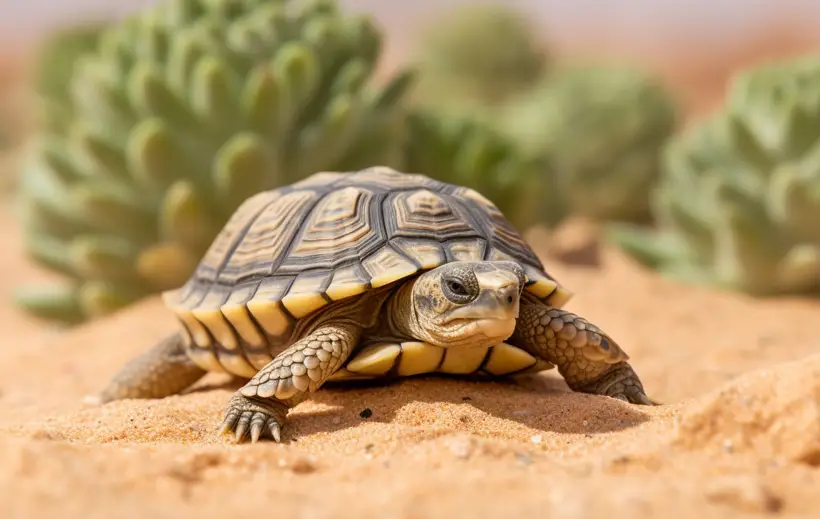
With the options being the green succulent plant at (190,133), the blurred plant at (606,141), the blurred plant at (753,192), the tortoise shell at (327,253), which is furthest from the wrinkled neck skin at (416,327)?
the blurred plant at (606,141)

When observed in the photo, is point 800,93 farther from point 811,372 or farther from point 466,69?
point 466,69

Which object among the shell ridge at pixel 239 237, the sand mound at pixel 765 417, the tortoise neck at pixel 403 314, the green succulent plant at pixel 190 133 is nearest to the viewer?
the sand mound at pixel 765 417

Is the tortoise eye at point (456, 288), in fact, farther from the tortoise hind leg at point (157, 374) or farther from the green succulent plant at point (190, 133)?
the green succulent plant at point (190, 133)

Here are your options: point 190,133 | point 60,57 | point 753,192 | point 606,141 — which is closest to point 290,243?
point 190,133

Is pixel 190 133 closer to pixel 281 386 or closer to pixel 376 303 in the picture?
pixel 376 303

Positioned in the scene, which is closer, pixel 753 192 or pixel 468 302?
pixel 468 302

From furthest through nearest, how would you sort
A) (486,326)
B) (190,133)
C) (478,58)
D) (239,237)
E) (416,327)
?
(478,58) < (190,133) < (239,237) < (416,327) < (486,326)
